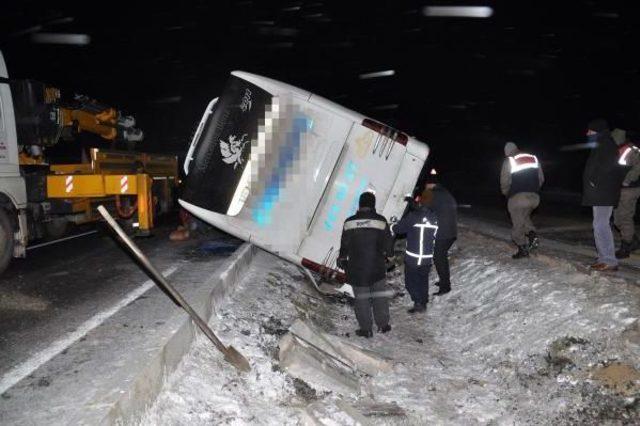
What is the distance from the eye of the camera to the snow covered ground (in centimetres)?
390

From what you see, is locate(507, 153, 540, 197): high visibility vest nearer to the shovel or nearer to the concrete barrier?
the concrete barrier

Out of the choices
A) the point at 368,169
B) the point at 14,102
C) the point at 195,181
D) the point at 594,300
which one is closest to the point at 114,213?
the point at 14,102

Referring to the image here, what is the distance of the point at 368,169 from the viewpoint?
6.26 metres

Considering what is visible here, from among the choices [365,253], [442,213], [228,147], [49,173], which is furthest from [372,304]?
[49,173]

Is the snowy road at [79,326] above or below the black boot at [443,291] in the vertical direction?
above

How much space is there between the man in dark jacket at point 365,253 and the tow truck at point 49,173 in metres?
4.43

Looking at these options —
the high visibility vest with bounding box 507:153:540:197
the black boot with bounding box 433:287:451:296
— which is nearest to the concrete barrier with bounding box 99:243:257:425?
the black boot with bounding box 433:287:451:296

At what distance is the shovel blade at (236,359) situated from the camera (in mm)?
4164

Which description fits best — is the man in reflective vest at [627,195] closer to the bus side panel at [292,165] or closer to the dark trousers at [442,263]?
the dark trousers at [442,263]

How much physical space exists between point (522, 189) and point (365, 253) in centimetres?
287

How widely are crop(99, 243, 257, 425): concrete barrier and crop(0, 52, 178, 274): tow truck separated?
3.33 meters

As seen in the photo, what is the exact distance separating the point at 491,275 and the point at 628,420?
10.8ft

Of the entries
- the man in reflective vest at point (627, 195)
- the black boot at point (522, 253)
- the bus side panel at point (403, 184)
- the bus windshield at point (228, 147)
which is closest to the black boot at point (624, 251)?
the man in reflective vest at point (627, 195)

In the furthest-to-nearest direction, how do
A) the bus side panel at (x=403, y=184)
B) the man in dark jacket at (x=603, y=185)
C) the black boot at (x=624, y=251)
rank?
the black boot at (x=624, y=251) → the bus side panel at (x=403, y=184) → the man in dark jacket at (x=603, y=185)
